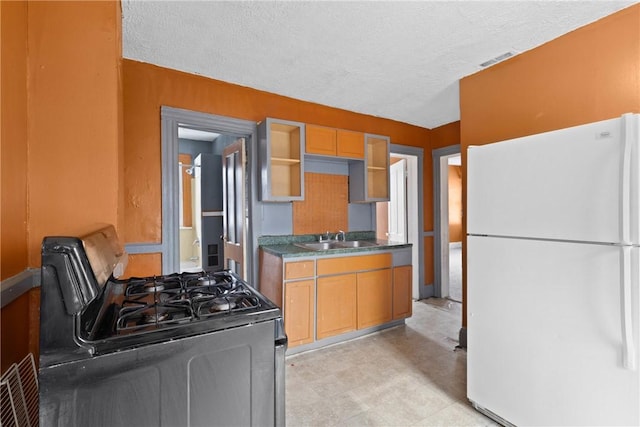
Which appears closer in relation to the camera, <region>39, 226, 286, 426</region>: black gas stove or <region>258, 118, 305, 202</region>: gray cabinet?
<region>39, 226, 286, 426</region>: black gas stove

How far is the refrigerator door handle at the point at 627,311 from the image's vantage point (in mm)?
Result: 1231

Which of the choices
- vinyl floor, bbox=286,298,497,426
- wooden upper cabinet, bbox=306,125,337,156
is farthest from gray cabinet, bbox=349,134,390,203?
vinyl floor, bbox=286,298,497,426

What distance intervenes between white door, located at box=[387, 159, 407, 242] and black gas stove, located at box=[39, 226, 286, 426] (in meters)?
3.57

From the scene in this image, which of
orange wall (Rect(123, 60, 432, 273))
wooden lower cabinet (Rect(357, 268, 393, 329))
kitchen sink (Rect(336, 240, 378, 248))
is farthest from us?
kitchen sink (Rect(336, 240, 378, 248))

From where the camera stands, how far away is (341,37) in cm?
208

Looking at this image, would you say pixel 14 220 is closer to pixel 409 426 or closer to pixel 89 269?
pixel 89 269

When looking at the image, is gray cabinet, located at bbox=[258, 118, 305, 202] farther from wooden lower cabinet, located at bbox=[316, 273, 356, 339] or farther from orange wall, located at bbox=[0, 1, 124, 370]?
orange wall, located at bbox=[0, 1, 124, 370]

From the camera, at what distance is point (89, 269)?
2.66 feet

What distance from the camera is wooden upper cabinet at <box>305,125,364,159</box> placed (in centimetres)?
306

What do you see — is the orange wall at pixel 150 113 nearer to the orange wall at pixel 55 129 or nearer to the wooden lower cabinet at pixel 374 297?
the orange wall at pixel 55 129

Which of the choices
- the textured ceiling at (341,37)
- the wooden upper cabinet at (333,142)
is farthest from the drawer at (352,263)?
the textured ceiling at (341,37)

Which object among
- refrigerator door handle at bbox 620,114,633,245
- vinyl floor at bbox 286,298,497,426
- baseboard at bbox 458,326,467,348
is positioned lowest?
vinyl floor at bbox 286,298,497,426

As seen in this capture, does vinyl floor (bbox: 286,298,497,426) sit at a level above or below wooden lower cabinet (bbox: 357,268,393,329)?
below

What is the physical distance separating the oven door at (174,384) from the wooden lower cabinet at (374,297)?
204cm
